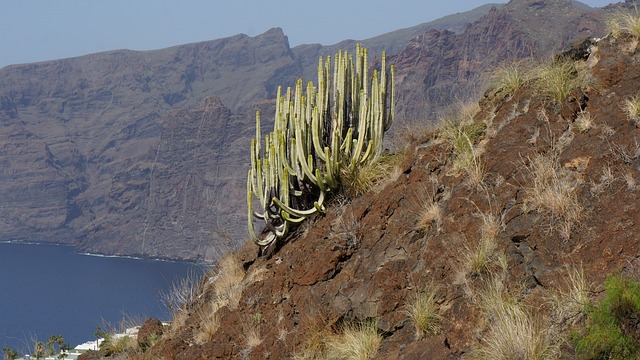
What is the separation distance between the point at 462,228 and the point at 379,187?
1931mm

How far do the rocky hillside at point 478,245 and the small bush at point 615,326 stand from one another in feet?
0.25

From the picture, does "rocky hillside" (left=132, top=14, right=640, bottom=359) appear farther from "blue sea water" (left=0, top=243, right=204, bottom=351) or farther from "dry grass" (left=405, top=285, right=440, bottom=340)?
"blue sea water" (left=0, top=243, right=204, bottom=351)

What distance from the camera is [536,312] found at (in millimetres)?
5941

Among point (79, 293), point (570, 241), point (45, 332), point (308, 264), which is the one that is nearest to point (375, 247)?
point (308, 264)

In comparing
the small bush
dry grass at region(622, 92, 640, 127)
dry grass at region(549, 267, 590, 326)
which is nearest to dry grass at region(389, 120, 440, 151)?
dry grass at region(622, 92, 640, 127)

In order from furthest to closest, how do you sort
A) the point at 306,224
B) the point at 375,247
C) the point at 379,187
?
the point at 306,224 → the point at 379,187 → the point at 375,247

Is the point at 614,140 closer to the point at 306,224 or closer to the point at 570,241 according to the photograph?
the point at 570,241

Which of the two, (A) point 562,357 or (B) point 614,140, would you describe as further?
(B) point 614,140

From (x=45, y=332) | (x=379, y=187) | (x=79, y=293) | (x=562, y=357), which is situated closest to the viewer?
(x=562, y=357)

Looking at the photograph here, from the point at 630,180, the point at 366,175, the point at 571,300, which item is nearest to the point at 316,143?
the point at 366,175

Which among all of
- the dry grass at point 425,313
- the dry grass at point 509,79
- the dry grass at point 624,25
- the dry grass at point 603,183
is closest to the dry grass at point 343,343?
the dry grass at point 425,313

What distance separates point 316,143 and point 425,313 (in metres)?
3.65

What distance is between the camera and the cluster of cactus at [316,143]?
31.9ft

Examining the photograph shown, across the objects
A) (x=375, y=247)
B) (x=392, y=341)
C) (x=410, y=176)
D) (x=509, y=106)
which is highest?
(x=509, y=106)
